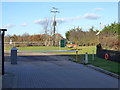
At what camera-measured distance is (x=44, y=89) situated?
734 centimetres

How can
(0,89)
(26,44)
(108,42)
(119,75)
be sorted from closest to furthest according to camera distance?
(0,89) < (119,75) < (108,42) < (26,44)

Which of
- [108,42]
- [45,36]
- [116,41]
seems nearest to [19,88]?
[116,41]

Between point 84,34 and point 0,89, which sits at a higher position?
point 84,34

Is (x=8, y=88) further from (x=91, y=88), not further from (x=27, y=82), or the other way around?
(x=91, y=88)

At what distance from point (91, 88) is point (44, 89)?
5.90ft

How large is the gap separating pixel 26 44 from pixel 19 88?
4903 cm

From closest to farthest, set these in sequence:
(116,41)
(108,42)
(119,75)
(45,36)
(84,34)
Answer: (119,75), (116,41), (108,42), (84,34), (45,36)

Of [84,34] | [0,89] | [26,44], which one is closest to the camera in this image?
[0,89]

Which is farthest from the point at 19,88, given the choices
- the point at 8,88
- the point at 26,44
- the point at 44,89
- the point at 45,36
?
the point at 45,36

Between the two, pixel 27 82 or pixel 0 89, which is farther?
pixel 27 82

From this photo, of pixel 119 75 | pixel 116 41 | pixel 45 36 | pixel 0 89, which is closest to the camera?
pixel 0 89

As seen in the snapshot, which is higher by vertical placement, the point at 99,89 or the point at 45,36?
the point at 45,36

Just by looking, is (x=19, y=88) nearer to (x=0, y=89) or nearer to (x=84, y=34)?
(x=0, y=89)

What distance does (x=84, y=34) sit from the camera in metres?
51.0
